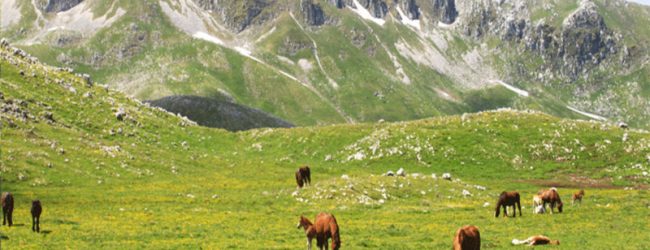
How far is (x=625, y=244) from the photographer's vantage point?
35.2 metres

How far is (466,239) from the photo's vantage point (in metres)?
25.9

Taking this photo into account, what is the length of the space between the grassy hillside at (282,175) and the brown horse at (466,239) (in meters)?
9.79

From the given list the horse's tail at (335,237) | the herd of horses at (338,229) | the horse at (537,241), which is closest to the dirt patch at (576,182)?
the herd of horses at (338,229)

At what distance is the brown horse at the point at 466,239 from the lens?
25.7 m

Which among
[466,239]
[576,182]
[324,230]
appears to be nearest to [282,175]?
[576,182]

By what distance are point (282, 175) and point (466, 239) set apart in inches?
2970

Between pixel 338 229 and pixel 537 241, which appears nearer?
pixel 338 229

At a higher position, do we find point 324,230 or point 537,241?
point 324,230

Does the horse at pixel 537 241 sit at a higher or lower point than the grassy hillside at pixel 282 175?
lower

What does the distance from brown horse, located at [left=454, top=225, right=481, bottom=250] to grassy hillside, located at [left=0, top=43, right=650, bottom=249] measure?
979cm

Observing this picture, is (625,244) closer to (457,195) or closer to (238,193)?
(457,195)

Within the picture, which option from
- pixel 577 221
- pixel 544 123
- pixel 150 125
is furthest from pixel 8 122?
pixel 544 123

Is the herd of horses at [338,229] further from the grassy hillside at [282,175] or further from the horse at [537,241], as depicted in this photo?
the grassy hillside at [282,175]

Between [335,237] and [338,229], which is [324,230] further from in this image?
[335,237]
